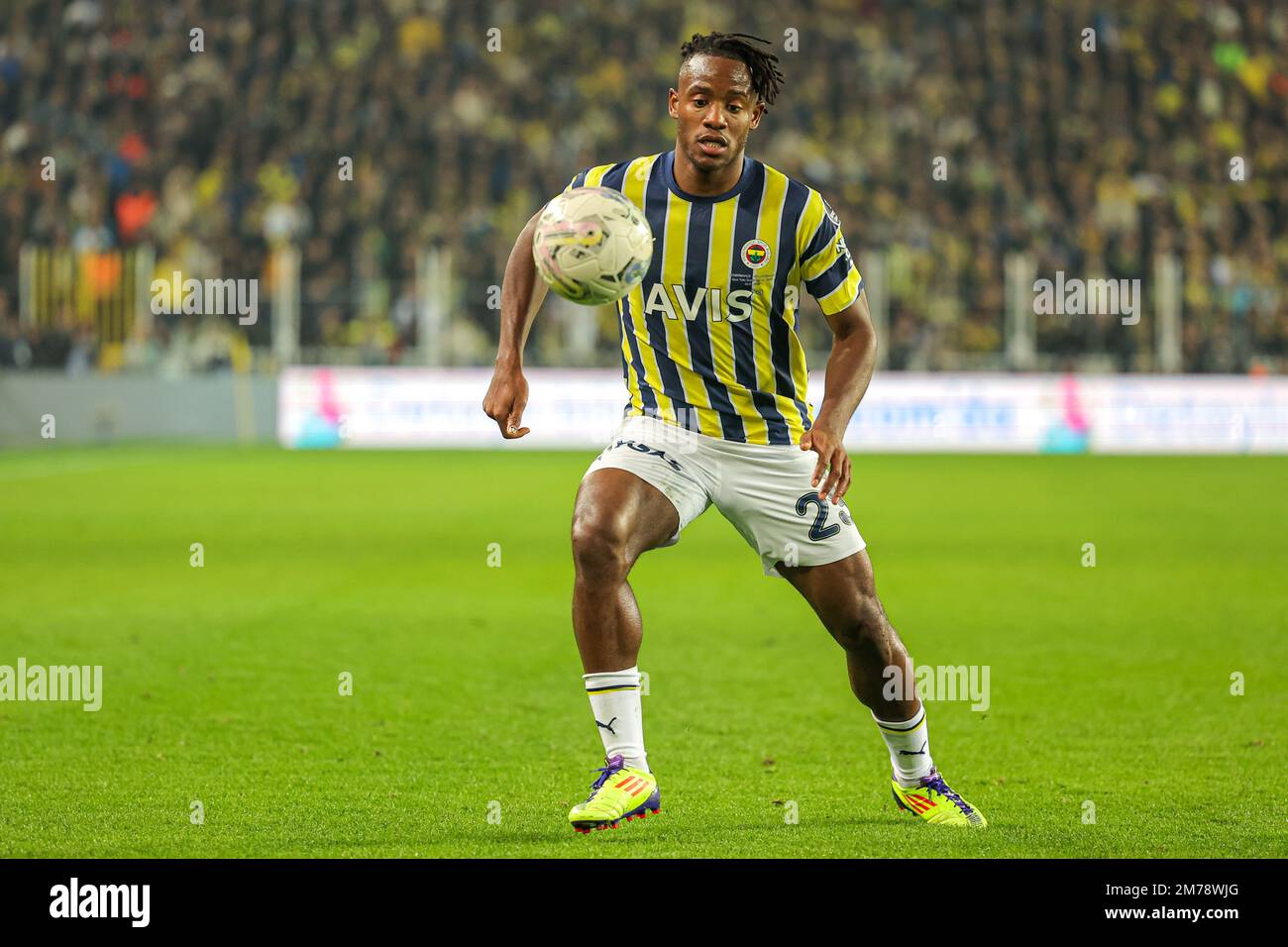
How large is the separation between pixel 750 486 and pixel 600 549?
0.56 meters

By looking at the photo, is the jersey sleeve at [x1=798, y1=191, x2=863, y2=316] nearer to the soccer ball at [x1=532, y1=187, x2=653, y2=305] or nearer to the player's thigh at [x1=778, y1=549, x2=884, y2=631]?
the soccer ball at [x1=532, y1=187, x2=653, y2=305]

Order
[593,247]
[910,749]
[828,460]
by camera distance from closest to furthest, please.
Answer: [593,247] < [828,460] < [910,749]

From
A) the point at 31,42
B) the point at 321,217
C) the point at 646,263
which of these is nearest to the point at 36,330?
the point at 321,217

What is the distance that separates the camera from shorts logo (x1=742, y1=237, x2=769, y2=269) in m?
5.08

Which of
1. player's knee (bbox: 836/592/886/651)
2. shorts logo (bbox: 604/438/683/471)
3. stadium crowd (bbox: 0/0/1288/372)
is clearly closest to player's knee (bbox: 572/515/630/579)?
shorts logo (bbox: 604/438/683/471)

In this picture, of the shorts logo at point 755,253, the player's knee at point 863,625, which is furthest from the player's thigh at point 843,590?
the shorts logo at point 755,253

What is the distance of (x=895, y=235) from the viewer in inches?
997

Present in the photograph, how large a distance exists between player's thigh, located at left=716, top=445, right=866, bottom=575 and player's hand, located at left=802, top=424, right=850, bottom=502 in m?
0.11

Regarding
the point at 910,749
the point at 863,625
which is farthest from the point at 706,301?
the point at 910,749

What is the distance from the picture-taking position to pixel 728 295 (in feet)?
16.9

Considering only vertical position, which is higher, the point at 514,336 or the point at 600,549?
the point at 514,336

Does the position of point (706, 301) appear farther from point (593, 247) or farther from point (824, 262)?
point (593, 247)

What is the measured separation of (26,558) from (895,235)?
1614 cm

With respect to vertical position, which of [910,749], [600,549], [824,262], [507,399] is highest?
[824,262]
